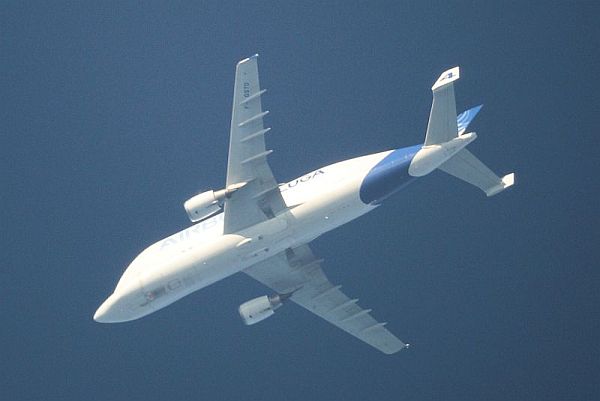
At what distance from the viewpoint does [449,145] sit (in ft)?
171

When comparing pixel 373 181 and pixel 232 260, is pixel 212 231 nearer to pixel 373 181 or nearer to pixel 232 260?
pixel 232 260

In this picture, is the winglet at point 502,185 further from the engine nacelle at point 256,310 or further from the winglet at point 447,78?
the engine nacelle at point 256,310

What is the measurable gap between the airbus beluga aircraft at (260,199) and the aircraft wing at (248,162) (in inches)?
1.9

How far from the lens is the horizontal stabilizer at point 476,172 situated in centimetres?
5388

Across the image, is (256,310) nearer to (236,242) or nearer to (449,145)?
(236,242)

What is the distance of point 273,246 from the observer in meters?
55.4

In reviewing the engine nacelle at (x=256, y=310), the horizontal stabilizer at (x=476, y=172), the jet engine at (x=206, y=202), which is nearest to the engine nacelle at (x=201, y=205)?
the jet engine at (x=206, y=202)

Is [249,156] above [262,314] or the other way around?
above

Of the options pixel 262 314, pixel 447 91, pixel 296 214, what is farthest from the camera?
pixel 262 314

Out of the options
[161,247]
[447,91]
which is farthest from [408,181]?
[161,247]

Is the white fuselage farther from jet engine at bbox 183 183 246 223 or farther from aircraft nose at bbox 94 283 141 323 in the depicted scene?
jet engine at bbox 183 183 246 223

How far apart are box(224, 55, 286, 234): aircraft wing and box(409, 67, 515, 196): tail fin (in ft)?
24.2

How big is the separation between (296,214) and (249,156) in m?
3.94

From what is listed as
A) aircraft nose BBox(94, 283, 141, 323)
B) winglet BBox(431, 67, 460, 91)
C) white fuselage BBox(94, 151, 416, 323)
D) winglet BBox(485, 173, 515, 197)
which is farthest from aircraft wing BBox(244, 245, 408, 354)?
winglet BBox(431, 67, 460, 91)
